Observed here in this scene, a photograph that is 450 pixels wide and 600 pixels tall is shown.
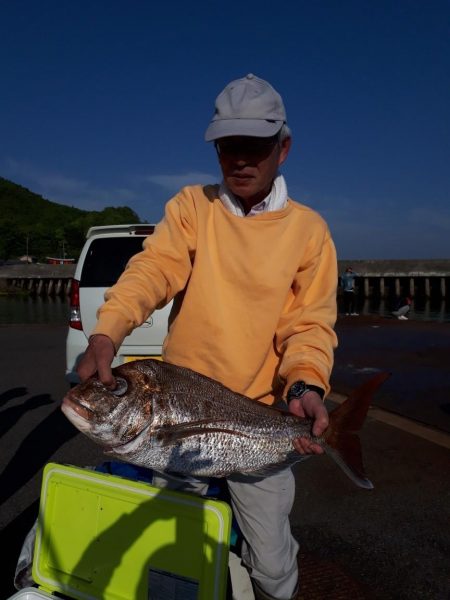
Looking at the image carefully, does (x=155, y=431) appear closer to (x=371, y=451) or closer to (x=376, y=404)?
(x=371, y=451)

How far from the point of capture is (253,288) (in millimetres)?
2525

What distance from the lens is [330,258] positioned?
2.75 meters

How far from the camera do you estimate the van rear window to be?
6348 mm

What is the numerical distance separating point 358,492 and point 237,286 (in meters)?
2.72

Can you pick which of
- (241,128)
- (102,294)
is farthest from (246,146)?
(102,294)

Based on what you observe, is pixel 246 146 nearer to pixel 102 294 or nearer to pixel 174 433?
pixel 174 433

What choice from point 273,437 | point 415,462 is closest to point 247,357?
point 273,437

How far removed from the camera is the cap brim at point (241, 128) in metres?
2.30

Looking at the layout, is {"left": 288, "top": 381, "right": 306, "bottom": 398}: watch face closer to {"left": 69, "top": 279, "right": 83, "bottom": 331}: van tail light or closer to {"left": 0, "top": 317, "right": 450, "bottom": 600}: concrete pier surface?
{"left": 0, "top": 317, "right": 450, "bottom": 600}: concrete pier surface

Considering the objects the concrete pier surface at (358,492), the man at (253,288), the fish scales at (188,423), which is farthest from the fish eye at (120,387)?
the concrete pier surface at (358,492)

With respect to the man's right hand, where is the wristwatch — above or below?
below

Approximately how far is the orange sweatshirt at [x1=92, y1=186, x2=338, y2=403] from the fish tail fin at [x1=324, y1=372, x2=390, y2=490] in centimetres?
18

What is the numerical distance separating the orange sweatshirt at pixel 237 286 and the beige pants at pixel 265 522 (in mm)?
501

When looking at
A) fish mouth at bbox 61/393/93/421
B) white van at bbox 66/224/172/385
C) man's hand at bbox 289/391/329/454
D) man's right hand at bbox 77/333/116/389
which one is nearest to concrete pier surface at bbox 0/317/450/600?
white van at bbox 66/224/172/385
